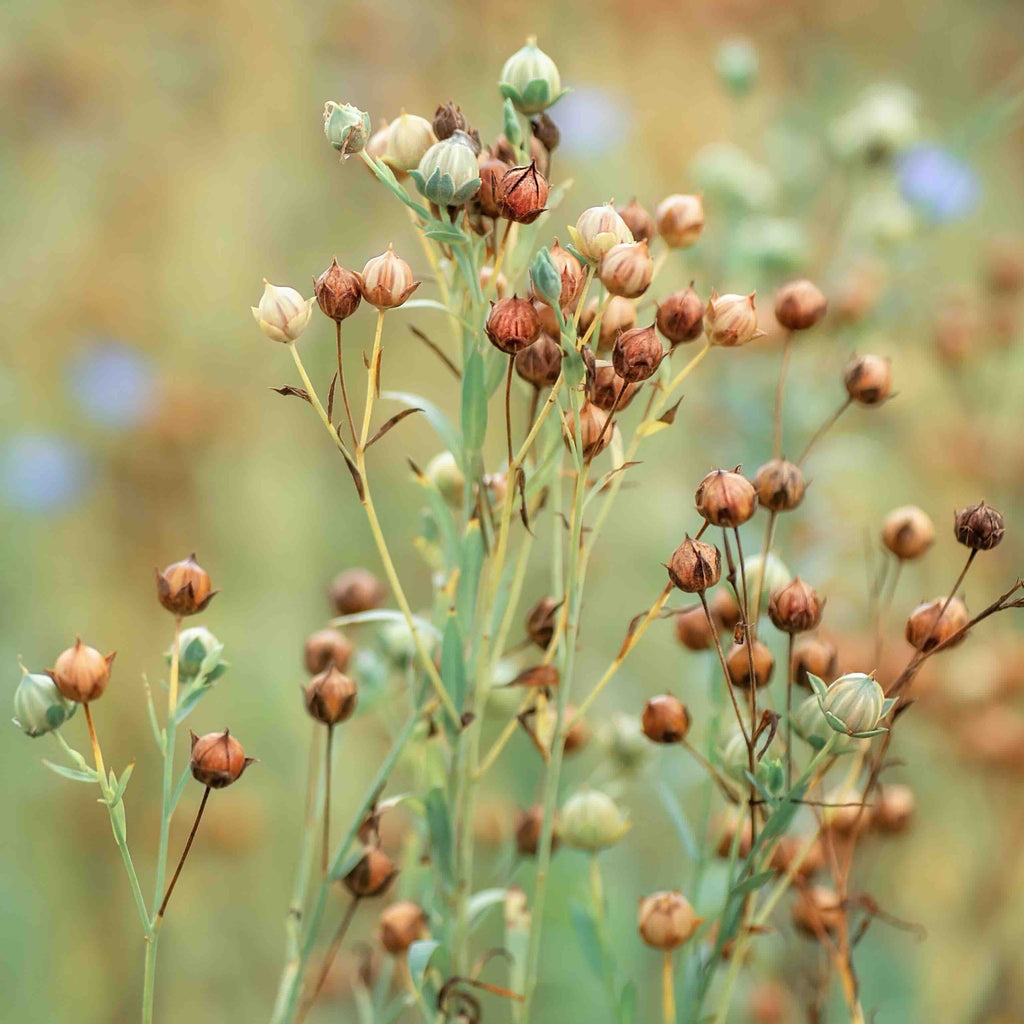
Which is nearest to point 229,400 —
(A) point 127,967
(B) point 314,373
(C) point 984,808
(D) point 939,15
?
(B) point 314,373

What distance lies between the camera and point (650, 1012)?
1069 mm

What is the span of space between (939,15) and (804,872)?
5.89 feet

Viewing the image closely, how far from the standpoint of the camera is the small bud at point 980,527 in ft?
1.71

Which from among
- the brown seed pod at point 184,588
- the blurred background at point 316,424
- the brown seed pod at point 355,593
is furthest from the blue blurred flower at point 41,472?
the brown seed pod at point 184,588

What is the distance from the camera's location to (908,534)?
60 cm

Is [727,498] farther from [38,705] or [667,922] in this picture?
[38,705]

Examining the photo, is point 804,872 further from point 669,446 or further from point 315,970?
point 669,446

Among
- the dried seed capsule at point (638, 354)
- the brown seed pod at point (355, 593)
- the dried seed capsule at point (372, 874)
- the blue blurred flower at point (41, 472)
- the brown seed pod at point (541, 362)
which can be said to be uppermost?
the blue blurred flower at point (41, 472)

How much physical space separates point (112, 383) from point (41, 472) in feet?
0.48

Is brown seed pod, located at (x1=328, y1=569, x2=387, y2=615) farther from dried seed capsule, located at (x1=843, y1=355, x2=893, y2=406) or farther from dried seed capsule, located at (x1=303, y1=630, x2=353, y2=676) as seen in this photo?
dried seed capsule, located at (x1=843, y1=355, x2=893, y2=406)

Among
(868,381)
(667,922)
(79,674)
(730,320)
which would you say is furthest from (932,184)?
(79,674)

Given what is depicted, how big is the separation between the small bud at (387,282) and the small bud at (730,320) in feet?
0.43

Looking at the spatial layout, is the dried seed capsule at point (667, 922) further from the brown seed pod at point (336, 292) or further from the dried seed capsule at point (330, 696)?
the brown seed pod at point (336, 292)

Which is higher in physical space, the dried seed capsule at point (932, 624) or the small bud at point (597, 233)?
the small bud at point (597, 233)
